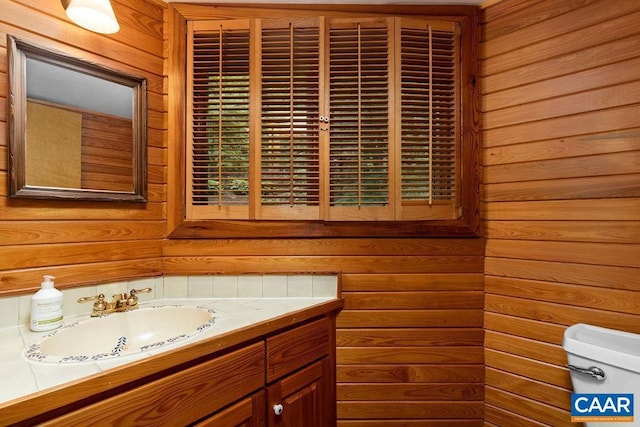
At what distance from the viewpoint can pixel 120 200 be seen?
1.36 metres

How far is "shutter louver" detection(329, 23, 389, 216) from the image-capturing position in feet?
4.90

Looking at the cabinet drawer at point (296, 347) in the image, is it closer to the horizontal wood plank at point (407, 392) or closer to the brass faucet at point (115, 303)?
the horizontal wood plank at point (407, 392)

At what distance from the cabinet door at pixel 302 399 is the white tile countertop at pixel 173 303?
0.82 feet

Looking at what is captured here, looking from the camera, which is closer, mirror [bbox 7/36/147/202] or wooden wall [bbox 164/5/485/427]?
mirror [bbox 7/36/147/202]

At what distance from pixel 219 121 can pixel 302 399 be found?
1208 millimetres

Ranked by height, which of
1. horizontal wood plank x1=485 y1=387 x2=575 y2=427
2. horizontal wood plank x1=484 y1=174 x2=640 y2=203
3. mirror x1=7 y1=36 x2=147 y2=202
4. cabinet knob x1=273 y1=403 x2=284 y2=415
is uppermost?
mirror x1=7 y1=36 x2=147 y2=202

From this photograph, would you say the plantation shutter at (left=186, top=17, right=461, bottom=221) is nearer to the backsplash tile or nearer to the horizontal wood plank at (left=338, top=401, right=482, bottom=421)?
the backsplash tile

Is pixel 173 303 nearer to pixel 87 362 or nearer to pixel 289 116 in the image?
pixel 87 362

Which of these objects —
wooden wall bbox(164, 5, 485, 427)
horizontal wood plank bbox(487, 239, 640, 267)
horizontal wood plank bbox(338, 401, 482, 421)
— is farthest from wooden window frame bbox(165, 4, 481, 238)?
horizontal wood plank bbox(338, 401, 482, 421)

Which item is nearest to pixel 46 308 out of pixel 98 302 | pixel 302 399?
pixel 98 302

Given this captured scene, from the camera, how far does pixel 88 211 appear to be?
1294 millimetres

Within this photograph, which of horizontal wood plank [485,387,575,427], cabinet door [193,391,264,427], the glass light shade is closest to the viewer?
cabinet door [193,391,264,427]

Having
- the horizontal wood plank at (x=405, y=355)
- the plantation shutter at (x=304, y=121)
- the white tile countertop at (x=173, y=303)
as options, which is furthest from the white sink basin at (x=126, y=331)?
the horizontal wood plank at (x=405, y=355)

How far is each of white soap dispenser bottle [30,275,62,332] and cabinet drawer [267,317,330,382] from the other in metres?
0.70
